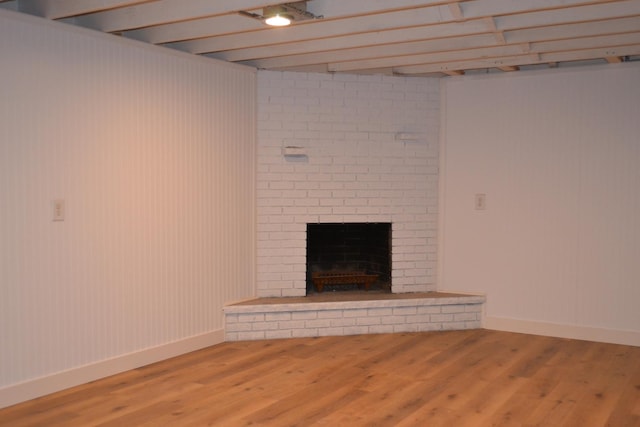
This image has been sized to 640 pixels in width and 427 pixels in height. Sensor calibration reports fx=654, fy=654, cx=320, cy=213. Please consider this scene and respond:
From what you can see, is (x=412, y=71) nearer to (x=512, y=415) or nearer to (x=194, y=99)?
(x=194, y=99)

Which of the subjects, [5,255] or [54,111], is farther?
[54,111]

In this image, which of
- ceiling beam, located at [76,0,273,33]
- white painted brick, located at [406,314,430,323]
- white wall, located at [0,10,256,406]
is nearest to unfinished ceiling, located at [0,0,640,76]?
ceiling beam, located at [76,0,273,33]

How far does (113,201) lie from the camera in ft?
14.8

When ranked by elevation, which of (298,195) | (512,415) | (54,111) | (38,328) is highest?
(54,111)

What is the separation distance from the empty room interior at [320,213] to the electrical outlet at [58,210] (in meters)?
0.01

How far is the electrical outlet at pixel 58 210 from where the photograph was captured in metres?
4.09

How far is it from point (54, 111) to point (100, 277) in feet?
3.73

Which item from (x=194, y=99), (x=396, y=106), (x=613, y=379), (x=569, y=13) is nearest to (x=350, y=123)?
(x=396, y=106)

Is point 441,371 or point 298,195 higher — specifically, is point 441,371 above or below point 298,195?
below

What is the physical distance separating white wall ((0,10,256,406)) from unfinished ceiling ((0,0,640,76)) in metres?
0.21

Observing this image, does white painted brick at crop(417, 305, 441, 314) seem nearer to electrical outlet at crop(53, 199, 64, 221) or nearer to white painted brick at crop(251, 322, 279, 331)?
white painted brick at crop(251, 322, 279, 331)

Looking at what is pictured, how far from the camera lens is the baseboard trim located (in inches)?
215

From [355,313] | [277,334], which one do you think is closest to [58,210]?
[277,334]

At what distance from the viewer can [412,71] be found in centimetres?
582
